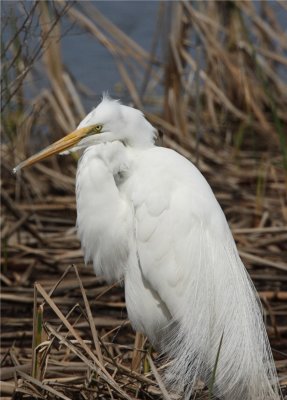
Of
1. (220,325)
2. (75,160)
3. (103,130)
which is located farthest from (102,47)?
(220,325)

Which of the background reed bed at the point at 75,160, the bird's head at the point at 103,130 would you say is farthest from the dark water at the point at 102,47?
the bird's head at the point at 103,130

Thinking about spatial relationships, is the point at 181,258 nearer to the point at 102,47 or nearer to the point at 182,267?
the point at 182,267

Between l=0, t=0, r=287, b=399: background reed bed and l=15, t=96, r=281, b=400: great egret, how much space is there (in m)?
0.11

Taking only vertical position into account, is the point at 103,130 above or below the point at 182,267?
above

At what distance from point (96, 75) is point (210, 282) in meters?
3.91

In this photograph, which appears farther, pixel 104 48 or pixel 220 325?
pixel 104 48

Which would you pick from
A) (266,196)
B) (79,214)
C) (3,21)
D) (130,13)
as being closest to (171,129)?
(266,196)

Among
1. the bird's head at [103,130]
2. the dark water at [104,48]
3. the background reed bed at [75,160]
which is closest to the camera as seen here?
the bird's head at [103,130]

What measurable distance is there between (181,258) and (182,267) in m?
0.02

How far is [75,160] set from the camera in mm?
4262

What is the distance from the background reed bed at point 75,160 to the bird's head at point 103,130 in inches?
13.8

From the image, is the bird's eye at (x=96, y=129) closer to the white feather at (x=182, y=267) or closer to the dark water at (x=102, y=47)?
the white feather at (x=182, y=267)

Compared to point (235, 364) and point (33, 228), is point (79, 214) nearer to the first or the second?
point (235, 364)

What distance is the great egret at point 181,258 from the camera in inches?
89.3
